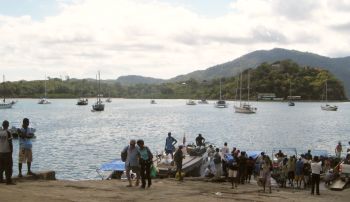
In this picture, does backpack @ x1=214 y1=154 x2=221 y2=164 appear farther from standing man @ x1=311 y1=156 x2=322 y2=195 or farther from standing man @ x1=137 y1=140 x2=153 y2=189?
standing man @ x1=137 y1=140 x2=153 y2=189

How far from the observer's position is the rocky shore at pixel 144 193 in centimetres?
1579

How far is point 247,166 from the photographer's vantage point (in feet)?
82.1

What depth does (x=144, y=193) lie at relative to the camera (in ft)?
58.3

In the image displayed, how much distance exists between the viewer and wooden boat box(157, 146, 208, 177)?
87.1 feet

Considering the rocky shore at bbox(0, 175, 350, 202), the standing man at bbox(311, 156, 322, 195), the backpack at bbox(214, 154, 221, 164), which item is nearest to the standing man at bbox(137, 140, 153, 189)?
the rocky shore at bbox(0, 175, 350, 202)

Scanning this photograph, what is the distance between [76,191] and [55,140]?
193 feet

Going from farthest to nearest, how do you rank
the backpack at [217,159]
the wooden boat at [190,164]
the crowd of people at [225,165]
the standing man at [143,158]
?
1. the wooden boat at [190,164]
2. the backpack at [217,159]
3. the standing man at [143,158]
4. the crowd of people at [225,165]

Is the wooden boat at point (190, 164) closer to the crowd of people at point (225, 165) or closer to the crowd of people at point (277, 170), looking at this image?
the crowd of people at point (225, 165)

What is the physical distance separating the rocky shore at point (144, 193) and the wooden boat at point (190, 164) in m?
3.92

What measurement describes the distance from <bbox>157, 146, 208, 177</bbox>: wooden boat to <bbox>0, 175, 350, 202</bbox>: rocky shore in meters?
3.92

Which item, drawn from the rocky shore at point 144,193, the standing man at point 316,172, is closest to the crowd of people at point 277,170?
the standing man at point 316,172

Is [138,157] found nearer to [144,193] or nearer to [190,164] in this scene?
[144,193]

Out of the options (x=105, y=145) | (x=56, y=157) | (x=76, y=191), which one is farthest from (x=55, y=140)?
(x=76, y=191)

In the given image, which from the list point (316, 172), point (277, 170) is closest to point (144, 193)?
point (316, 172)
